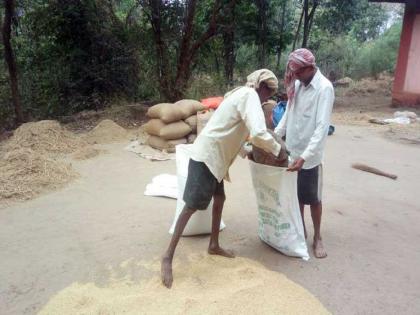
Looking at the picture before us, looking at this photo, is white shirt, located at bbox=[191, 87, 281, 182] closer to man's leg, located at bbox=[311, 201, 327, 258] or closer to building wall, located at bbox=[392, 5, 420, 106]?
man's leg, located at bbox=[311, 201, 327, 258]

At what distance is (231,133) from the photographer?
2492mm

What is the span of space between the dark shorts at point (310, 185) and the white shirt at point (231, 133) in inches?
21.5

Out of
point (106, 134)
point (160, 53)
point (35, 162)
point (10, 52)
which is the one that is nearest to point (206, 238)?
point (35, 162)

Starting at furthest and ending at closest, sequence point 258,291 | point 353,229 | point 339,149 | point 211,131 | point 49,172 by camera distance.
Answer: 1. point 339,149
2. point 49,172
3. point 353,229
4. point 211,131
5. point 258,291

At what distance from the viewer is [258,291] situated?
93.0 inches

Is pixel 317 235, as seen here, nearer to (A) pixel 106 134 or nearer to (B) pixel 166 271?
(B) pixel 166 271

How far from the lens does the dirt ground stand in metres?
2.51

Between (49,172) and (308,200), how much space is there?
10.0 feet

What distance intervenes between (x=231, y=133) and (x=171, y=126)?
344cm

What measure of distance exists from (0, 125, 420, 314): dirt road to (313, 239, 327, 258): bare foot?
5 centimetres

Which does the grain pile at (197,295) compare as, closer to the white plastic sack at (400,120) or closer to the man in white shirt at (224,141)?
the man in white shirt at (224,141)

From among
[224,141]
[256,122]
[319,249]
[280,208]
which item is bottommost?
[319,249]

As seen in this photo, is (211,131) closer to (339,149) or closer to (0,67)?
(339,149)

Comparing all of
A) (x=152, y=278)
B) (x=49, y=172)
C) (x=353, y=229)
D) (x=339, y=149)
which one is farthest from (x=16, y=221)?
(x=339, y=149)
